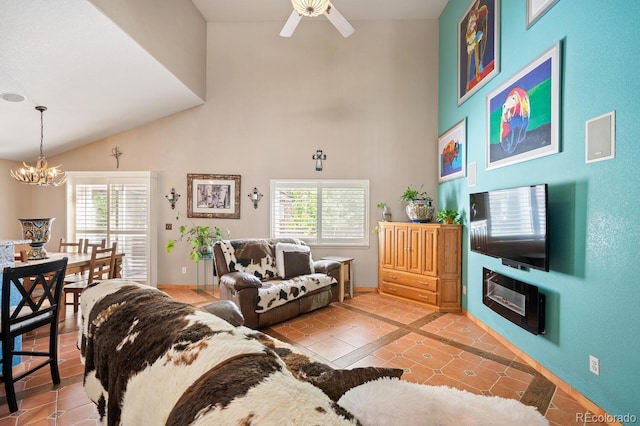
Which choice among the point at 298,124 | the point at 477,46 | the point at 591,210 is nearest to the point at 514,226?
the point at 591,210

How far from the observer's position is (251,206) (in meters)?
5.24

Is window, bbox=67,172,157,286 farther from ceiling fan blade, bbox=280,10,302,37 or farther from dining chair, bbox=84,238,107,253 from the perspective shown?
ceiling fan blade, bbox=280,10,302,37

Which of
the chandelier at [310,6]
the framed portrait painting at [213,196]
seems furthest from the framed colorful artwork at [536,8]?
the framed portrait painting at [213,196]

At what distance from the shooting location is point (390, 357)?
279cm

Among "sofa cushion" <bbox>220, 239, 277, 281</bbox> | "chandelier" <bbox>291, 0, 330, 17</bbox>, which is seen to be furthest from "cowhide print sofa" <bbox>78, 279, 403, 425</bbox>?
"chandelier" <bbox>291, 0, 330, 17</bbox>

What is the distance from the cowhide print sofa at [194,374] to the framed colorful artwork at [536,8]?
10.8 feet

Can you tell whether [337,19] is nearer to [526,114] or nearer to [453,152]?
[526,114]

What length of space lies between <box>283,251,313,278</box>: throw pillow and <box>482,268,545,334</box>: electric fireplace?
2303 mm

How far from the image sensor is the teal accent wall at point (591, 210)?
5.94 feet

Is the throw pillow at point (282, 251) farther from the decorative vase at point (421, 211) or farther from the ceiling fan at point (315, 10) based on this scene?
the ceiling fan at point (315, 10)

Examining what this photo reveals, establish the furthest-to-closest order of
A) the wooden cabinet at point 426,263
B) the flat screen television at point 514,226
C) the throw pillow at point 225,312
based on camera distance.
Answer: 1. the wooden cabinet at point 426,263
2. the flat screen television at point 514,226
3. the throw pillow at point 225,312

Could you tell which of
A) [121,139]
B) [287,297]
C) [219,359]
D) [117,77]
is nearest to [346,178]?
[287,297]

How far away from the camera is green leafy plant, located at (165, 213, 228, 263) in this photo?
490 centimetres

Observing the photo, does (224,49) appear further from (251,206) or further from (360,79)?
(251,206)
